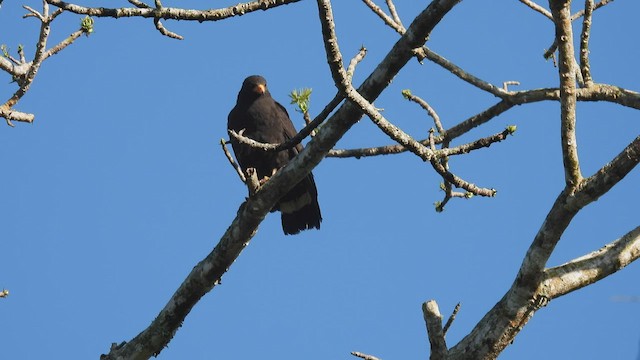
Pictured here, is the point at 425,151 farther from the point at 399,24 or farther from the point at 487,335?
the point at 399,24

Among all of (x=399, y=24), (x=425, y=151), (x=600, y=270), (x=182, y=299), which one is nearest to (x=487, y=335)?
(x=600, y=270)

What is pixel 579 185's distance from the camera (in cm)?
354

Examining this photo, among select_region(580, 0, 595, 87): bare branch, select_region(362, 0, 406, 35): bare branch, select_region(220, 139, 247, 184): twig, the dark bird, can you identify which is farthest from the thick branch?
the dark bird

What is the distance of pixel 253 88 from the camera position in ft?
24.9

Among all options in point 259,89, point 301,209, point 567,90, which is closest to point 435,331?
point 567,90

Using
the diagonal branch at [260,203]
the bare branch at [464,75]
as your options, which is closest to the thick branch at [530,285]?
the diagonal branch at [260,203]

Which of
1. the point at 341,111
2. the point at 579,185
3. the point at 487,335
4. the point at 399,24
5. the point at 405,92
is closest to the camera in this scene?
the point at 579,185

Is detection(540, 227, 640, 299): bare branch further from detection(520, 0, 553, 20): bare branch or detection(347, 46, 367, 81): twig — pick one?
detection(520, 0, 553, 20): bare branch

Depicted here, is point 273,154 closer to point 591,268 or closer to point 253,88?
point 253,88

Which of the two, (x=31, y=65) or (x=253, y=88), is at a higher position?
(x=253, y=88)

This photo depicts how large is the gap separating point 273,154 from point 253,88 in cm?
102

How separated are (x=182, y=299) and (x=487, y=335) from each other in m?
1.82

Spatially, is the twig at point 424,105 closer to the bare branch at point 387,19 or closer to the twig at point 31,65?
the bare branch at point 387,19

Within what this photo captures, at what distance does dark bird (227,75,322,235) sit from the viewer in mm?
6883
